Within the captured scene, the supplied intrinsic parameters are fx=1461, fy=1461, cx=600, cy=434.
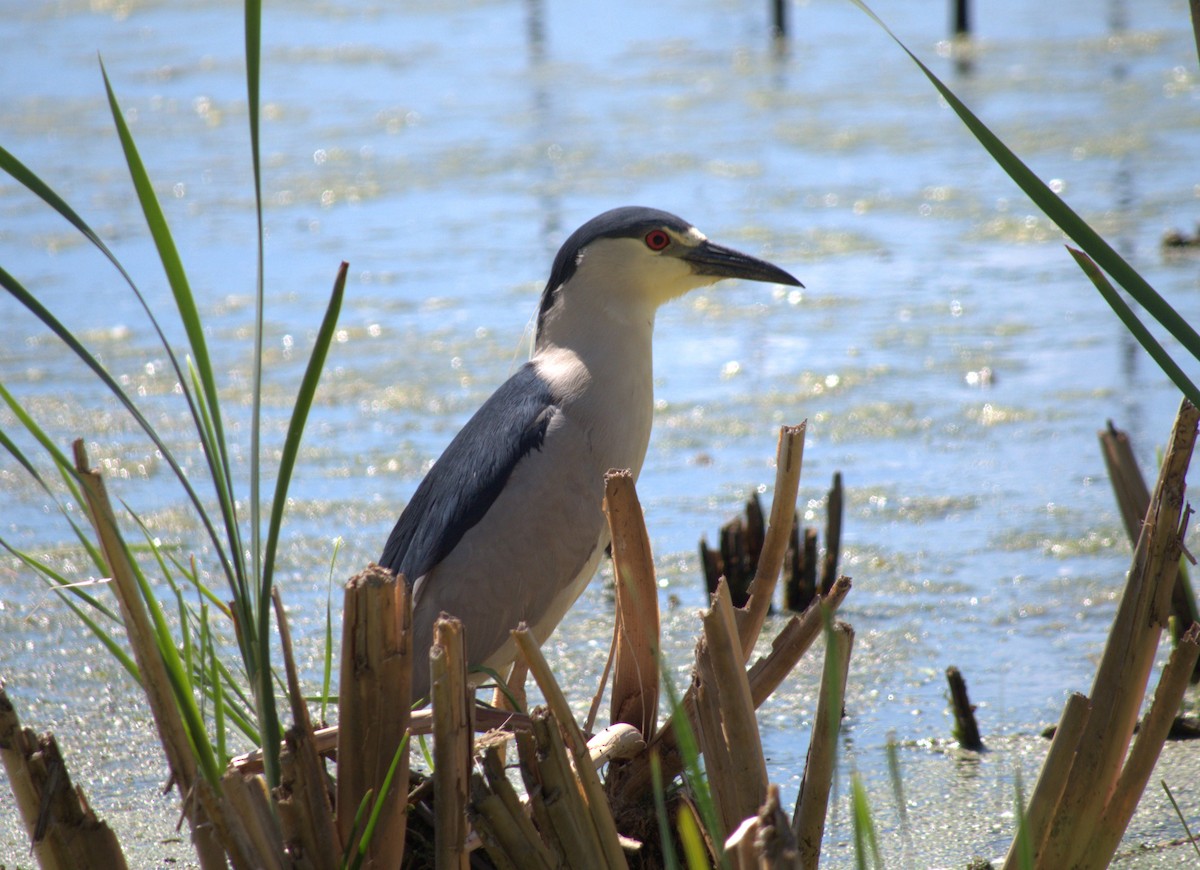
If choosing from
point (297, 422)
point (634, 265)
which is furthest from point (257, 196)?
point (634, 265)

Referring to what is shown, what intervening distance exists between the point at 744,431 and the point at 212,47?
8947 millimetres

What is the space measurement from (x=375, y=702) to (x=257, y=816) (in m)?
0.20

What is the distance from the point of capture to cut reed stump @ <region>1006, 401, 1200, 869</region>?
1.82 meters

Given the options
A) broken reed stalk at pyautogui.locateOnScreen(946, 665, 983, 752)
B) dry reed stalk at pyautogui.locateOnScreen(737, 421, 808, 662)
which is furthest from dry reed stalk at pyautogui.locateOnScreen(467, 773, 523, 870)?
broken reed stalk at pyautogui.locateOnScreen(946, 665, 983, 752)

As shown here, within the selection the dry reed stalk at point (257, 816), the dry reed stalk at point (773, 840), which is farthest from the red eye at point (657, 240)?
the dry reed stalk at point (773, 840)

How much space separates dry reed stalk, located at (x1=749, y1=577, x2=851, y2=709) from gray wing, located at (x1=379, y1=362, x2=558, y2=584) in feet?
2.59

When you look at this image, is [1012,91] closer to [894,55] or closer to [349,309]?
[894,55]

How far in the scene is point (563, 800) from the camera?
5.59ft

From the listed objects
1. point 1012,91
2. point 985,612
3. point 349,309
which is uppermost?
point 1012,91

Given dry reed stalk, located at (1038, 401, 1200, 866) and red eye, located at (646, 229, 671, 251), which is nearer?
dry reed stalk, located at (1038, 401, 1200, 866)

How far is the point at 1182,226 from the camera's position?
6.40m

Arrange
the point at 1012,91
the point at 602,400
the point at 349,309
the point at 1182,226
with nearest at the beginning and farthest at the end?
the point at 602,400 < the point at 349,309 < the point at 1182,226 < the point at 1012,91

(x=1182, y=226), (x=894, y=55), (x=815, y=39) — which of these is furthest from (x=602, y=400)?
(x=815, y=39)

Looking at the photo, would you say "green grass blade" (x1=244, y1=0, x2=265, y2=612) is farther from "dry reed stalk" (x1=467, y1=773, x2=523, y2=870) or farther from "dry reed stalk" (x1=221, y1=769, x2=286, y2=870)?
"dry reed stalk" (x1=467, y1=773, x2=523, y2=870)
